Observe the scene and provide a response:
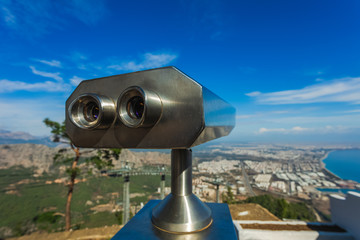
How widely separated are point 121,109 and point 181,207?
40.7 inches

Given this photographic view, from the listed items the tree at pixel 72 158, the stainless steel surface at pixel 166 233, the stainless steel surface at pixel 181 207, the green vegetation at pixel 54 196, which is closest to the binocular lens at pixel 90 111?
the stainless steel surface at pixel 181 207

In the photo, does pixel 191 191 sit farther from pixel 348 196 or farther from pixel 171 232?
pixel 348 196

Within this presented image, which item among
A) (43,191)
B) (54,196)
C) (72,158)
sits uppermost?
(72,158)

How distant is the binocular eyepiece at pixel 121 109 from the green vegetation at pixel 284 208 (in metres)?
10.5

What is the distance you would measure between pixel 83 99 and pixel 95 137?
13.2 inches

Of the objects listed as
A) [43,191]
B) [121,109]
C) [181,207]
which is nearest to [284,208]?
[181,207]

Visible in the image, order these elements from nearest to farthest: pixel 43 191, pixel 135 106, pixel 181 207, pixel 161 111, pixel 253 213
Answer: pixel 161 111
pixel 135 106
pixel 181 207
pixel 253 213
pixel 43 191

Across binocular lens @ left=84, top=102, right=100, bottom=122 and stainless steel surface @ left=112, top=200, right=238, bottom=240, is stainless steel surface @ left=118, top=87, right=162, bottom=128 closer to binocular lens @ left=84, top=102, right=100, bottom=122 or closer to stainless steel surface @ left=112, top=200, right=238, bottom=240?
binocular lens @ left=84, top=102, right=100, bottom=122

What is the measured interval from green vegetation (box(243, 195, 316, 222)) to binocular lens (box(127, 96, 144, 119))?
1042 centimetres

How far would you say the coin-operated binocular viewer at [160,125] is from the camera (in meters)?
1.05

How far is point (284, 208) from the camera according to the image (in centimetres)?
885

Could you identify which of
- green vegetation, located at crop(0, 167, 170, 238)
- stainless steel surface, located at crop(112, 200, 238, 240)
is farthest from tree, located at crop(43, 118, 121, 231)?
stainless steel surface, located at crop(112, 200, 238, 240)

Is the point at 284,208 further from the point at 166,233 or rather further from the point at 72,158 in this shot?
the point at 72,158

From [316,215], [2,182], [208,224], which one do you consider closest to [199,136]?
[208,224]
